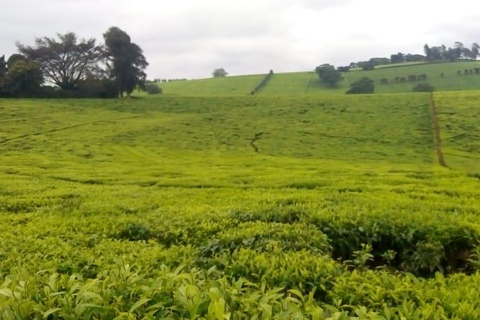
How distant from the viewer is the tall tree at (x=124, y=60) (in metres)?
63.7

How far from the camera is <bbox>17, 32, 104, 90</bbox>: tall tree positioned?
222 ft

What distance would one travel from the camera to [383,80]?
85562mm

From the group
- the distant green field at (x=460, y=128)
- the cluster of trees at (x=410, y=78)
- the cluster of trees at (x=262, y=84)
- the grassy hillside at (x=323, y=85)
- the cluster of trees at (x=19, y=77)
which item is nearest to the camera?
the distant green field at (x=460, y=128)

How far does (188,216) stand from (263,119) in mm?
40687

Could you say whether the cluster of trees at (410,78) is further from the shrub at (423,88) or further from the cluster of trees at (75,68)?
the cluster of trees at (75,68)

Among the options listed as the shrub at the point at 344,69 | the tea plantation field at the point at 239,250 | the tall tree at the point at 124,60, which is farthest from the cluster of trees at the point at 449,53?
the tea plantation field at the point at 239,250

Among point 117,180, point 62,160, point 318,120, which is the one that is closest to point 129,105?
point 318,120

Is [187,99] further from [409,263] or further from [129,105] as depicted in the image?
[409,263]

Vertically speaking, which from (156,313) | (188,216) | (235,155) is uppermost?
(156,313)

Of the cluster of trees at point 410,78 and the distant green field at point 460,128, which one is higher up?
the cluster of trees at point 410,78

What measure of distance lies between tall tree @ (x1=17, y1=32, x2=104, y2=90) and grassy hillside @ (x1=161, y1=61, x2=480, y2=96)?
17758mm

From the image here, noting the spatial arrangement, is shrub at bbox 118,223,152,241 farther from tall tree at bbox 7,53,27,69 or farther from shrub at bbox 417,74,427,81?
shrub at bbox 417,74,427,81

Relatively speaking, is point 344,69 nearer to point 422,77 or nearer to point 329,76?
point 329,76

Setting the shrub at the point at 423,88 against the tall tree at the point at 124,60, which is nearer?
the tall tree at the point at 124,60
